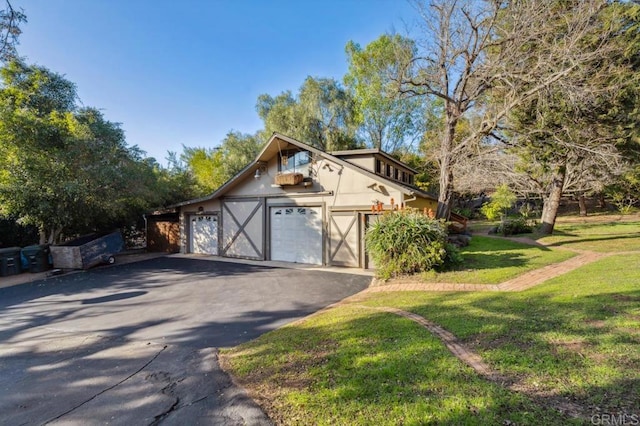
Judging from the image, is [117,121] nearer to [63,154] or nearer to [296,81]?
[63,154]

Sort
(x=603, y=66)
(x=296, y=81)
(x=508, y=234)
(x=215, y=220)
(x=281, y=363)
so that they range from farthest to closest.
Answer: (x=296, y=81), (x=508, y=234), (x=215, y=220), (x=603, y=66), (x=281, y=363)

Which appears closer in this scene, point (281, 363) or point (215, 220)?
point (281, 363)

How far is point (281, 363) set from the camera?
3660 millimetres

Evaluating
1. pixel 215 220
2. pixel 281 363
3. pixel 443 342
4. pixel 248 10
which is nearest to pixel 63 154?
pixel 215 220

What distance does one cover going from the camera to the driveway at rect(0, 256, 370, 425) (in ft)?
10.0

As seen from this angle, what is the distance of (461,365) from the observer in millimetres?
3180

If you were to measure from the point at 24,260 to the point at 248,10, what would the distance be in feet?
40.2

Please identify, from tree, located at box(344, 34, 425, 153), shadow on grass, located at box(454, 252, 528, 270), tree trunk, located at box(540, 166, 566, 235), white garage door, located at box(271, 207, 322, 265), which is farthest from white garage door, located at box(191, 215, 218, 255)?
tree trunk, located at box(540, 166, 566, 235)

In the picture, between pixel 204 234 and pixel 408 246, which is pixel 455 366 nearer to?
pixel 408 246

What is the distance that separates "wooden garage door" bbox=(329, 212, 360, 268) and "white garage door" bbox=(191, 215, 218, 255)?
260 inches

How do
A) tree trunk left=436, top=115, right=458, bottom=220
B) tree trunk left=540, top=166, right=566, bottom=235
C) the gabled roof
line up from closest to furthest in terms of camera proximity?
the gabled roof < tree trunk left=436, top=115, right=458, bottom=220 < tree trunk left=540, top=166, right=566, bottom=235

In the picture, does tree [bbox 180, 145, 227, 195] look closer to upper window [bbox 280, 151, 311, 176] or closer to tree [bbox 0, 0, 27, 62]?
upper window [bbox 280, 151, 311, 176]

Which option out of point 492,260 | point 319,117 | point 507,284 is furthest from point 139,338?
point 319,117

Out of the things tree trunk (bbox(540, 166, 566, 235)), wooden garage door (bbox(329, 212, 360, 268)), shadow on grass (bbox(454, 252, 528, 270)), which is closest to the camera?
shadow on grass (bbox(454, 252, 528, 270))
